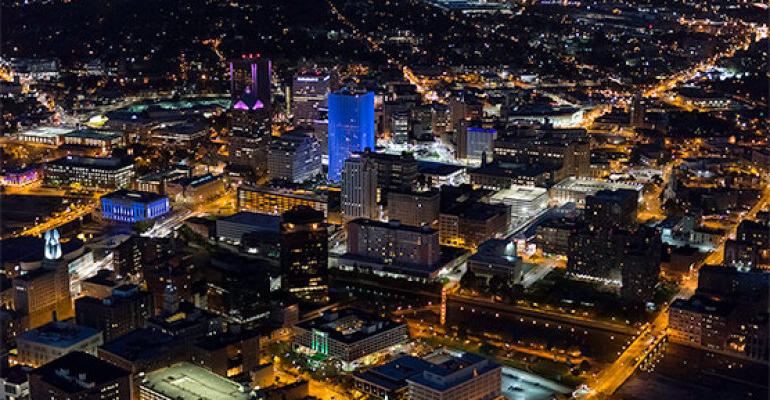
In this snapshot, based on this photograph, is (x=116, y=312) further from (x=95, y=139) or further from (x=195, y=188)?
(x=95, y=139)

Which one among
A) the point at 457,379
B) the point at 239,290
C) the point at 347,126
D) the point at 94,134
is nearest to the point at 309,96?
the point at 347,126

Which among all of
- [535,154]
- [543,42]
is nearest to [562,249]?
[535,154]

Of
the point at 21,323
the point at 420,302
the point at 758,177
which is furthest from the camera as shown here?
the point at 758,177

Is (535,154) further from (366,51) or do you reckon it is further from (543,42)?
(543,42)

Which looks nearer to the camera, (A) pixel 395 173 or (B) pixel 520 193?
(A) pixel 395 173

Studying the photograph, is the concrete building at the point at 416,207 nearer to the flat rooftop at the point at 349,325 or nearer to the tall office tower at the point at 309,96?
the flat rooftop at the point at 349,325

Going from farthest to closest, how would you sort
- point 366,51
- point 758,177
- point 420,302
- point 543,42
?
point 543,42, point 366,51, point 758,177, point 420,302

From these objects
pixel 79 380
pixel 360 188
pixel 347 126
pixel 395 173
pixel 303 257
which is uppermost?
pixel 347 126

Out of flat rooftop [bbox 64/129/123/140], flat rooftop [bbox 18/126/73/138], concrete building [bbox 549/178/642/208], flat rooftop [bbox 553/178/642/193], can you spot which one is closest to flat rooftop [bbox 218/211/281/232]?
concrete building [bbox 549/178/642/208]
